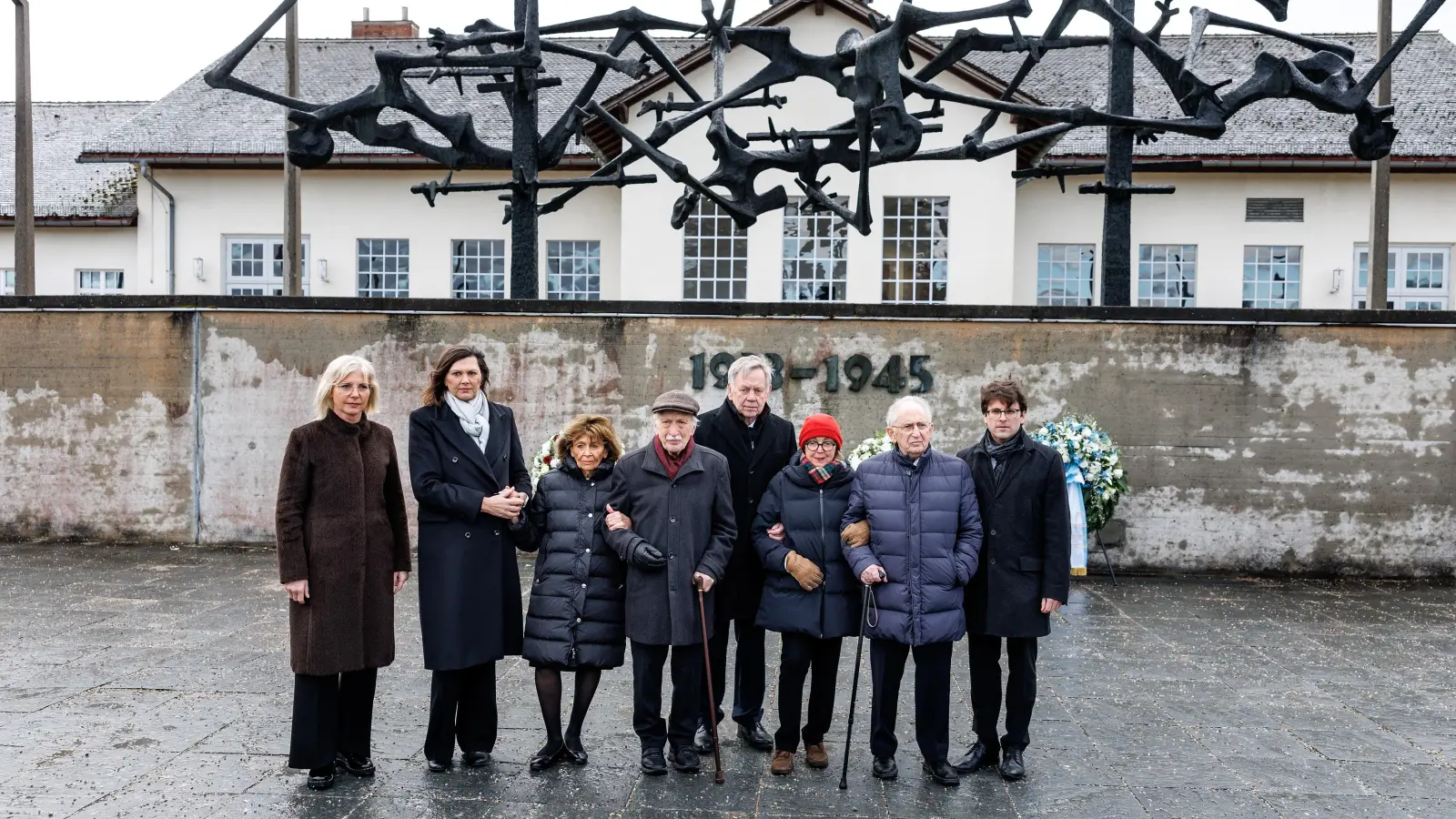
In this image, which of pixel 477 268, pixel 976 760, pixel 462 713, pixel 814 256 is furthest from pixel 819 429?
pixel 477 268

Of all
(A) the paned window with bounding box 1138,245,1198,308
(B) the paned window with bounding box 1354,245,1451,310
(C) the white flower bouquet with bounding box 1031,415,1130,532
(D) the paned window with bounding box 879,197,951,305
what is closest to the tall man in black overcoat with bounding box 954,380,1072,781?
(C) the white flower bouquet with bounding box 1031,415,1130,532

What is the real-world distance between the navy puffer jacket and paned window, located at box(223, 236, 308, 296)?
2076 centimetres

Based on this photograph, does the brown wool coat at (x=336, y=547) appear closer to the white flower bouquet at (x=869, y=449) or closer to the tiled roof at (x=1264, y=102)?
the white flower bouquet at (x=869, y=449)

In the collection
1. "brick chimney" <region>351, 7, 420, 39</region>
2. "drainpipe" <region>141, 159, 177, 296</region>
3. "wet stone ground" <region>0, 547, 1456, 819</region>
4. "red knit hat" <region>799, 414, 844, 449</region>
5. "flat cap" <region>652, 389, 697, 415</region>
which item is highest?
"brick chimney" <region>351, 7, 420, 39</region>

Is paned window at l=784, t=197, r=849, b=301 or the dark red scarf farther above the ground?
paned window at l=784, t=197, r=849, b=301

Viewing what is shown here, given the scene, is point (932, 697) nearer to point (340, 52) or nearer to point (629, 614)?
point (629, 614)

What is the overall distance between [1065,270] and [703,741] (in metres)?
18.7

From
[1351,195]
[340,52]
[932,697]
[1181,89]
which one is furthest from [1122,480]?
[340,52]

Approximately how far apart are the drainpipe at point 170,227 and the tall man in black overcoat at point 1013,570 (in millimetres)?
22020

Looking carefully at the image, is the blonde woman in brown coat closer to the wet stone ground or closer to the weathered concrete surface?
the wet stone ground

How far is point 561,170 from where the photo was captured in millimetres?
23016

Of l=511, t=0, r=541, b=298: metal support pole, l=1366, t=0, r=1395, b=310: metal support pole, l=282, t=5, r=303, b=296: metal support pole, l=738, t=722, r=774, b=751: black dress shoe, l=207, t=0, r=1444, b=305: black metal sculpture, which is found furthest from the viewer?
l=282, t=5, r=303, b=296: metal support pole

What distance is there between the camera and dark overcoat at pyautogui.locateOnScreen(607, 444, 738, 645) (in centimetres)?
557

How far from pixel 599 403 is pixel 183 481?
448 centimetres
